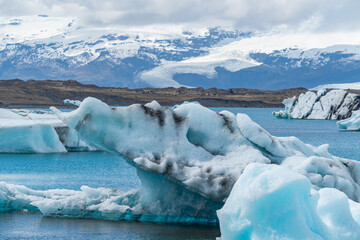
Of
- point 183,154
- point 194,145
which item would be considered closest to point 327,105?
point 194,145

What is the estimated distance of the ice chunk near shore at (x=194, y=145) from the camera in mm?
11180

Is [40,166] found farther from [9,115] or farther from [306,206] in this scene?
[306,206]

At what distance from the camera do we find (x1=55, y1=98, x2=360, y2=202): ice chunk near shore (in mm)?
11180

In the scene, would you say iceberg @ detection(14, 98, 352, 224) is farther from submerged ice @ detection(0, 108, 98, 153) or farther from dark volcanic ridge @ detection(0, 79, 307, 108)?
dark volcanic ridge @ detection(0, 79, 307, 108)

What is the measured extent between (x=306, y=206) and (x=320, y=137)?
36.5 meters

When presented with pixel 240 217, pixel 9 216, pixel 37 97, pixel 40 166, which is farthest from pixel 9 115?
pixel 37 97

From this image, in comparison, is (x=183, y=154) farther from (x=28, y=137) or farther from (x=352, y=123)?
(x=352, y=123)

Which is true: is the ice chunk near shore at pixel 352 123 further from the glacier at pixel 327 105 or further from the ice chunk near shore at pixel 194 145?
the ice chunk near shore at pixel 194 145

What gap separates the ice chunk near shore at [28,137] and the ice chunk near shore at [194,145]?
44.8ft

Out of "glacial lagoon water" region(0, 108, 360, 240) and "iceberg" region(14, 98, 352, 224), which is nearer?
"glacial lagoon water" region(0, 108, 360, 240)

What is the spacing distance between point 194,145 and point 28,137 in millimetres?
15325

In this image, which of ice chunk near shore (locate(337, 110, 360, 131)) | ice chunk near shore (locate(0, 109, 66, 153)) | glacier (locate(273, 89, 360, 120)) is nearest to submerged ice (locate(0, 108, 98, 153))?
ice chunk near shore (locate(0, 109, 66, 153))

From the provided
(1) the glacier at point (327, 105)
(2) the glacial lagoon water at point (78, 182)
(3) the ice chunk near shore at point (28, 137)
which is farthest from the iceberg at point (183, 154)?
(1) the glacier at point (327, 105)

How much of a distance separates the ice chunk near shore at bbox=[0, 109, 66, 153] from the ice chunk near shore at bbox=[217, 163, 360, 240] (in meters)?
18.8
